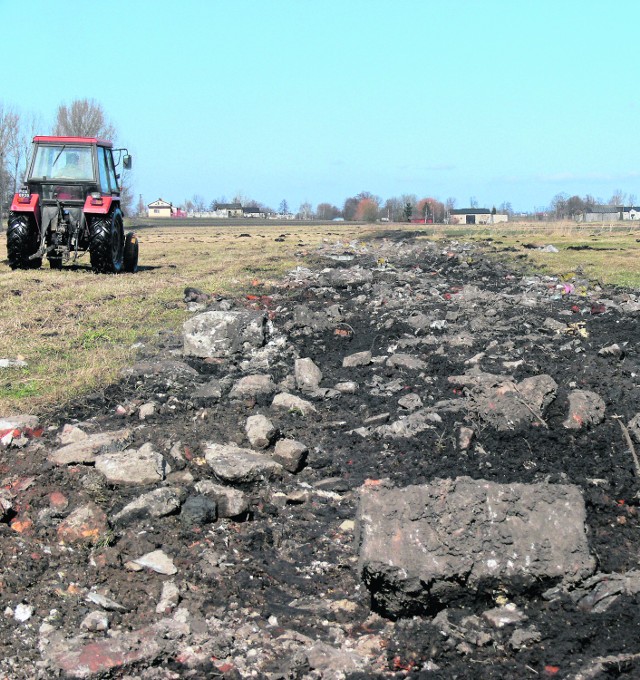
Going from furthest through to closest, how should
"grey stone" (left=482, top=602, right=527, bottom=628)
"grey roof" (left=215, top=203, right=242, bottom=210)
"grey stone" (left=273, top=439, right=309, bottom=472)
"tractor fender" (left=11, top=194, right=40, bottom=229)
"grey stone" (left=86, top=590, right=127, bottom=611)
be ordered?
"grey roof" (left=215, top=203, right=242, bottom=210)
"tractor fender" (left=11, top=194, right=40, bottom=229)
"grey stone" (left=273, top=439, right=309, bottom=472)
"grey stone" (left=86, top=590, right=127, bottom=611)
"grey stone" (left=482, top=602, right=527, bottom=628)

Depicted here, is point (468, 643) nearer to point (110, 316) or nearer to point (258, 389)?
point (258, 389)

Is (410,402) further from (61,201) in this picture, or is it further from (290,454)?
(61,201)

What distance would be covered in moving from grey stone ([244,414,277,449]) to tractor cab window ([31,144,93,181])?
10.4m

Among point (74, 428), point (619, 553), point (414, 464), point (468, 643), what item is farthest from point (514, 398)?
point (74, 428)

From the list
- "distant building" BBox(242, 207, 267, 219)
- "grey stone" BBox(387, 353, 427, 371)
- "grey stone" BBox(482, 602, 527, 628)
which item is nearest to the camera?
"grey stone" BBox(482, 602, 527, 628)

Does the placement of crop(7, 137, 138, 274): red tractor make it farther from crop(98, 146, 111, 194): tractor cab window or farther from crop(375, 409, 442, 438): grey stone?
crop(375, 409, 442, 438): grey stone

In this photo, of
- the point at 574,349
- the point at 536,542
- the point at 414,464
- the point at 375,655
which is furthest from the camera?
the point at 574,349

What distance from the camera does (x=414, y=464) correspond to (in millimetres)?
4816

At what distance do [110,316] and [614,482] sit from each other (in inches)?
Result: 255

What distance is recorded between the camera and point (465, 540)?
3.50m

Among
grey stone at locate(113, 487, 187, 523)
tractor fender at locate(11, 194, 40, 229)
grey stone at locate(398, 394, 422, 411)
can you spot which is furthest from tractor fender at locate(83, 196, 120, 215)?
grey stone at locate(113, 487, 187, 523)

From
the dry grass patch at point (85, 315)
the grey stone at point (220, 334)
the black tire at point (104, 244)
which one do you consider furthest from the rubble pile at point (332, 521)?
the black tire at point (104, 244)

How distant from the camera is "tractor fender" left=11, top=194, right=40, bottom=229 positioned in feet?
45.6

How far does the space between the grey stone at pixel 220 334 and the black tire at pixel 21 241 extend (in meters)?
7.85
